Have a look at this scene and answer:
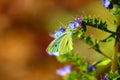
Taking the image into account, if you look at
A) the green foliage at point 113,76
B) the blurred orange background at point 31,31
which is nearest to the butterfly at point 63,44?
the green foliage at point 113,76

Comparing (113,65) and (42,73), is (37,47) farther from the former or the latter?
(113,65)

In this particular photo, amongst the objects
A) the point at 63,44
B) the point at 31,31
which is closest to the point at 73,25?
the point at 63,44

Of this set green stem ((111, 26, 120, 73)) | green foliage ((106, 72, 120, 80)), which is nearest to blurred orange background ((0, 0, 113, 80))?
green stem ((111, 26, 120, 73))

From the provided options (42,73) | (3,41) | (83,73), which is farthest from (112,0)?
(3,41)

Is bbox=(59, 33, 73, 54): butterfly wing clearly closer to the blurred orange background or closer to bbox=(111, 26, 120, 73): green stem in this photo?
bbox=(111, 26, 120, 73): green stem

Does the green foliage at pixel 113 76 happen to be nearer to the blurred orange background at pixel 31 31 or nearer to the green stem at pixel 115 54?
the green stem at pixel 115 54

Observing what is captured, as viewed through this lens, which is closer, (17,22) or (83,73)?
(83,73)

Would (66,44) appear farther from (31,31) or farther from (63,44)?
(31,31)
